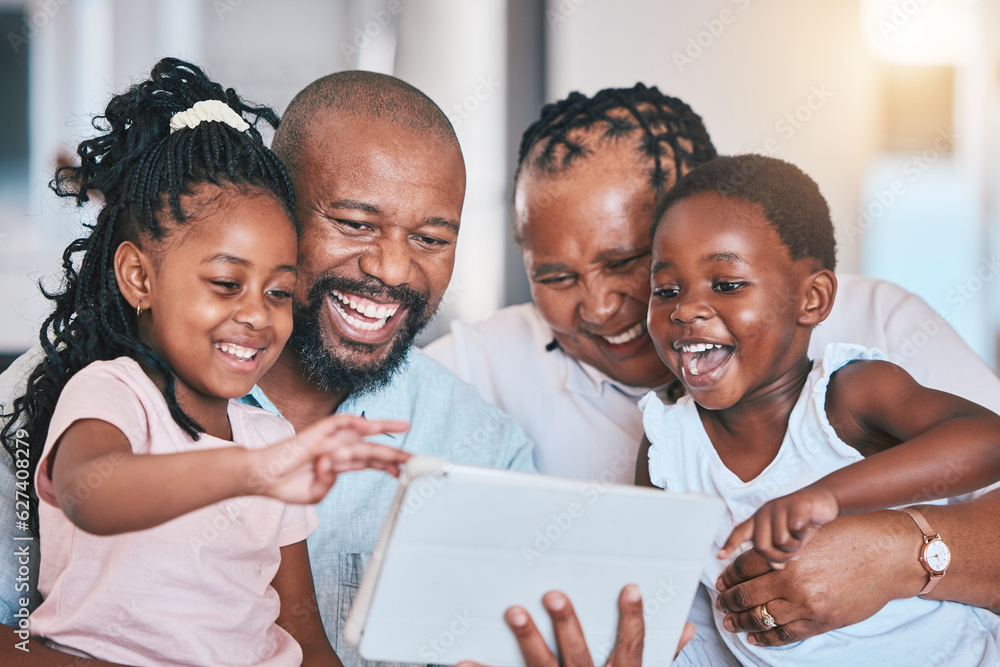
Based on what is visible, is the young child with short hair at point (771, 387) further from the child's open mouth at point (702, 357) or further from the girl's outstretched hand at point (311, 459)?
the girl's outstretched hand at point (311, 459)

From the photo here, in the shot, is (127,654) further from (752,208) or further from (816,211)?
(816,211)

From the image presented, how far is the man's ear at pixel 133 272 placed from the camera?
50.5 inches

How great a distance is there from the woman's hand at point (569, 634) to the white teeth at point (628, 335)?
0.88 m

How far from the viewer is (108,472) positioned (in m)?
0.95

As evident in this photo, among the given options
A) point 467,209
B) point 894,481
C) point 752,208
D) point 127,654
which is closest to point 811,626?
point 894,481

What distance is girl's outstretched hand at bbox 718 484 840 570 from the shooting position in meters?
1.08

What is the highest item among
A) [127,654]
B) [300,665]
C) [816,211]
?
[816,211]

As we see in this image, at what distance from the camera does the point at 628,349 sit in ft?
6.57

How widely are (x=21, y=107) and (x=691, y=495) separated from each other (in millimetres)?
4374

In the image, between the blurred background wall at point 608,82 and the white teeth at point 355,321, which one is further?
the blurred background wall at point 608,82
